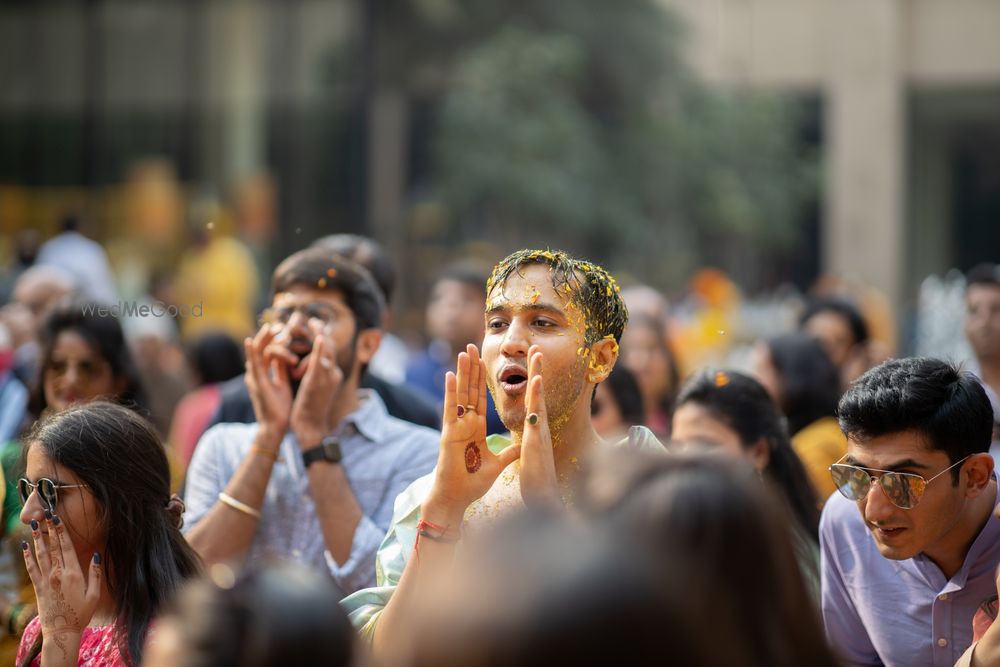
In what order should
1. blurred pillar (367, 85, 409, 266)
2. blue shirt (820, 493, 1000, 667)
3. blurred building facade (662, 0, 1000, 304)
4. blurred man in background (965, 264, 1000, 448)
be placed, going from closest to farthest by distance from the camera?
1. blue shirt (820, 493, 1000, 667)
2. blurred man in background (965, 264, 1000, 448)
3. blurred pillar (367, 85, 409, 266)
4. blurred building facade (662, 0, 1000, 304)

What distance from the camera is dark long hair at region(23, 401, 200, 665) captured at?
3215 mm

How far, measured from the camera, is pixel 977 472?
329 cm

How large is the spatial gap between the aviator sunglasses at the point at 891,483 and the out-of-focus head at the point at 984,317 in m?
2.66

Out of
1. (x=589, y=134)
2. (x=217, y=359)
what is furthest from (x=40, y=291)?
(x=589, y=134)

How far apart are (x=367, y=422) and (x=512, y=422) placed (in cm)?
124

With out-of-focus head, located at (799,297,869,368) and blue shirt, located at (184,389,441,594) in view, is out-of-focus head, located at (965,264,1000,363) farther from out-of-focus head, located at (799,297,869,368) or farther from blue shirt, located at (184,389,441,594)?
blue shirt, located at (184,389,441,594)

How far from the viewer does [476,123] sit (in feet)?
61.3

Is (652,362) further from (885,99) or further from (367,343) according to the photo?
(885,99)

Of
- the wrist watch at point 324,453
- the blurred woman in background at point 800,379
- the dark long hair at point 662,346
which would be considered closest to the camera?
the wrist watch at point 324,453

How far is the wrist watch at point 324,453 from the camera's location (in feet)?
13.5

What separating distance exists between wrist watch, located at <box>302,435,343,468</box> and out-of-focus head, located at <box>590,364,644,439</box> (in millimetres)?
1517

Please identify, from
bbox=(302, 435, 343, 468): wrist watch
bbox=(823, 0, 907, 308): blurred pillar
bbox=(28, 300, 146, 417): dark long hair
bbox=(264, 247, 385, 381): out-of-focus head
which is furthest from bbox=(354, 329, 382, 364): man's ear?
bbox=(823, 0, 907, 308): blurred pillar

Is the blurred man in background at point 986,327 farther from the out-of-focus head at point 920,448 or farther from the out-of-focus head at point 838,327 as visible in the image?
the out-of-focus head at point 920,448

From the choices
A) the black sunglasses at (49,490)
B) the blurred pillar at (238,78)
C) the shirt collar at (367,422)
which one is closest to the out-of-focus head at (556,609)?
the black sunglasses at (49,490)
